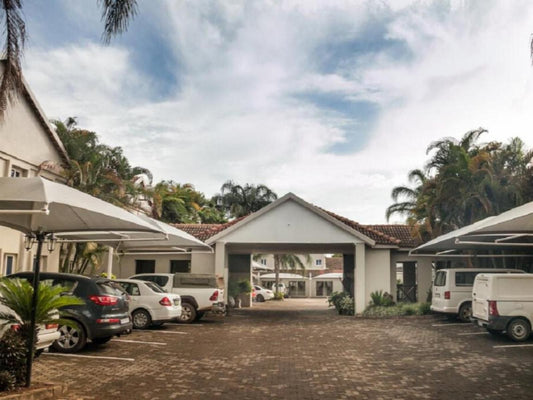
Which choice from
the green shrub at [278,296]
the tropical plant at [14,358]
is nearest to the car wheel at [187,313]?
the tropical plant at [14,358]

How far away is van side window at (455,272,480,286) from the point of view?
18359 mm

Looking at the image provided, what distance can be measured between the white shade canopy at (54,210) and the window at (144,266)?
16.6 m

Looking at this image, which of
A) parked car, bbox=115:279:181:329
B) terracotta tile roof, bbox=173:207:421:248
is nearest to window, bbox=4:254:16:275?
parked car, bbox=115:279:181:329

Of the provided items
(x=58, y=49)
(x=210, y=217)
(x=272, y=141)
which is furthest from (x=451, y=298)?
(x=210, y=217)

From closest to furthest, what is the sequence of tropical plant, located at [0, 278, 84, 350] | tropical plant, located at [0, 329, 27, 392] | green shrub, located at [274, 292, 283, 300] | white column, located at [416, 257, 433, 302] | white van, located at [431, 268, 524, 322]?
tropical plant, located at [0, 329, 27, 392] → tropical plant, located at [0, 278, 84, 350] → white van, located at [431, 268, 524, 322] → white column, located at [416, 257, 433, 302] → green shrub, located at [274, 292, 283, 300]

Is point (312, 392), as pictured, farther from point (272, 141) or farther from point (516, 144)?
point (516, 144)

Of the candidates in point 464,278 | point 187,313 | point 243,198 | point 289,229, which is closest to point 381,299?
point 289,229

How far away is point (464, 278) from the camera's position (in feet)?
60.2

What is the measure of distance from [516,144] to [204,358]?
17.5 metres

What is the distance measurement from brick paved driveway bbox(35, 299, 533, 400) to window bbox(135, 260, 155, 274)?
1232 cm

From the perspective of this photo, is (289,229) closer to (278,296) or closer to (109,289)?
(109,289)

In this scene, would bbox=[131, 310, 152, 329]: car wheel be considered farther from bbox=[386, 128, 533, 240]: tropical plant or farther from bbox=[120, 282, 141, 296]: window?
bbox=[386, 128, 533, 240]: tropical plant

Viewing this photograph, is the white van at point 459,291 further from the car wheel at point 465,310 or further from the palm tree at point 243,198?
the palm tree at point 243,198

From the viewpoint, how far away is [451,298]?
18344 millimetres
